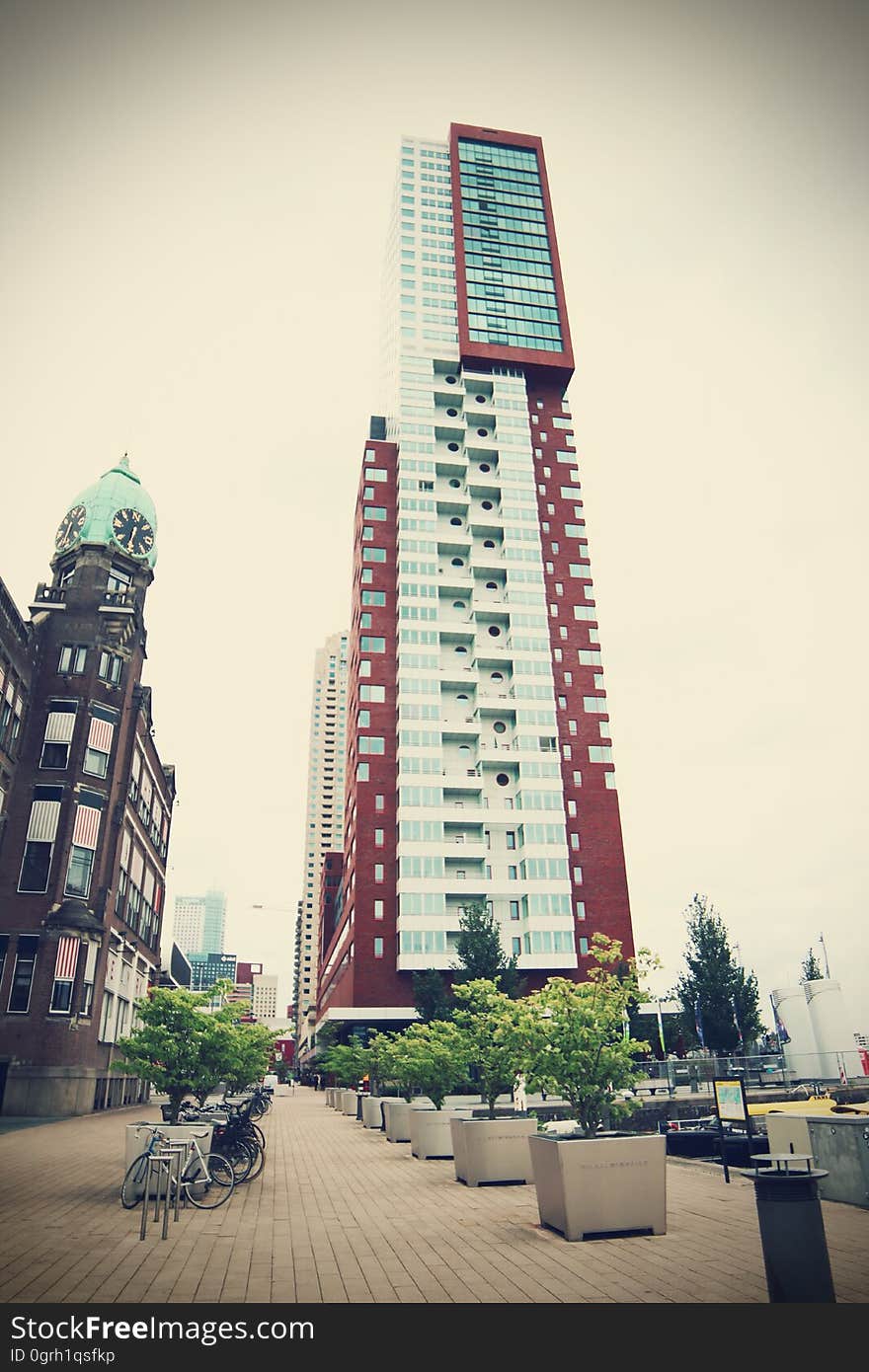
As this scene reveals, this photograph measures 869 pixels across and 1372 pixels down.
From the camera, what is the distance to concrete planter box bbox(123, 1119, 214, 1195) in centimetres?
1423

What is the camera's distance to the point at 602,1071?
12133mm

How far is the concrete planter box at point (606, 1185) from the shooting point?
10469mm

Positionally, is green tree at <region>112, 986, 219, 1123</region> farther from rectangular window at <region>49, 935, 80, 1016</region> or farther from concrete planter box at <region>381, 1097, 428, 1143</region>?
rectangular window at <region>49, 935, 80, 1016</region>

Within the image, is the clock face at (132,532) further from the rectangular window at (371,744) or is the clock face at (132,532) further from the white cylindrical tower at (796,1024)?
the white cylindrical tower at (796,1024)

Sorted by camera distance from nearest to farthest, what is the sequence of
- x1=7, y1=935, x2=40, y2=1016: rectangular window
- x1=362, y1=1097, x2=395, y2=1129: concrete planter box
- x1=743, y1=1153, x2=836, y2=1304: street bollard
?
x1=743, y1=1153, x2=836, y2=1304: street bollard → x1=362, y1=1097, x2=395, y2=1129: concrete planter box → x1=7, y1=935, x2=40, y2=1016: rectangular window

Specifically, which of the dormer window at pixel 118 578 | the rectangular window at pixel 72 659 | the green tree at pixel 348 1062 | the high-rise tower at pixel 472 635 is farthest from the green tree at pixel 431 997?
the dormer window at pixel 118 578

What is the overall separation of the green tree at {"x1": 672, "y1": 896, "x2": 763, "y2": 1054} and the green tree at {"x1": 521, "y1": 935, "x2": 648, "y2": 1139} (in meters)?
43.4

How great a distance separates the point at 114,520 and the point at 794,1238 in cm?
5517

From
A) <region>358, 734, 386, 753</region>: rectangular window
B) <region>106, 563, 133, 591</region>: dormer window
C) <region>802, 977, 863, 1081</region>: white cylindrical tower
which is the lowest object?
<region>802, 977, 863, 1081</region>: white cylindrical tower

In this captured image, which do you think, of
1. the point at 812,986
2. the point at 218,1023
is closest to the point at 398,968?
the point at 812,986

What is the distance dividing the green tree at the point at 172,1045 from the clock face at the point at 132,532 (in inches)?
1660

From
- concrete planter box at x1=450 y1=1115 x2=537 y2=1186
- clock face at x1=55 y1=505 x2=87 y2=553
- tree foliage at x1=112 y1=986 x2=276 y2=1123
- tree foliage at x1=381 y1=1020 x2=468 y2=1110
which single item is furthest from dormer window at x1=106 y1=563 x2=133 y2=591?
concrete planter box at x1=450 y1=1115 x2=537 y2=1186
